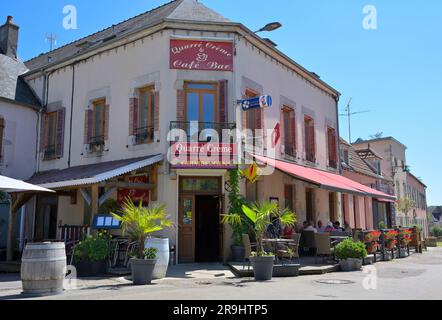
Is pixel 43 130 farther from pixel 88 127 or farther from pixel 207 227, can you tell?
pixel 207 227

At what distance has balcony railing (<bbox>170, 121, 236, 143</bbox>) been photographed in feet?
39.9

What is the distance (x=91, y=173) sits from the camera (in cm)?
1186

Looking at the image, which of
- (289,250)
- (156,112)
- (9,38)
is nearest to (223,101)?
(156,112)

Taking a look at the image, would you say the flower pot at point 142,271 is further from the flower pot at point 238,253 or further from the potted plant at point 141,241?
the flower pot at point 238,253

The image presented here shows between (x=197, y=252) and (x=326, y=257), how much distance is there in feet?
12.7

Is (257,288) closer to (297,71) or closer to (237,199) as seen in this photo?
(237,199)

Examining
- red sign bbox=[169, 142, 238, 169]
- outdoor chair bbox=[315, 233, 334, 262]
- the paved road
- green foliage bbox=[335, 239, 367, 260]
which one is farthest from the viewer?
outdoor chair bbox=[315, 233, 334, 262]

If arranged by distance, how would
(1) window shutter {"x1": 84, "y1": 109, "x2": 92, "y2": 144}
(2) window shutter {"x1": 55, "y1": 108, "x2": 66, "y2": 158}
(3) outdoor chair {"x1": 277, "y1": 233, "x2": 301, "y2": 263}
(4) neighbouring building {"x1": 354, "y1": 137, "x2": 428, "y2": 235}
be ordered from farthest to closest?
(4) neighbouring building {"x1": 354, "y1": 137, "x2": 428, "y2": 235}, (2) window shutter {"x1": 55, "y1": 108, "x2": 66, "y2": 158}, (1) window shutter {"x1": 84, "y1": 109, "x2": 92, "y2": 144}, (3) outdoor chair {"x1": 277, "y1": 233, "x2": 301, "y2": 263}

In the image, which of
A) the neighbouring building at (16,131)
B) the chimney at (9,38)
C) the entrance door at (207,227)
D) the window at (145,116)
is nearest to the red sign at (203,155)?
the window at (145,116)

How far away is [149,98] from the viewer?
43.3ft

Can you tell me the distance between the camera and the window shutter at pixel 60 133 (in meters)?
15.2

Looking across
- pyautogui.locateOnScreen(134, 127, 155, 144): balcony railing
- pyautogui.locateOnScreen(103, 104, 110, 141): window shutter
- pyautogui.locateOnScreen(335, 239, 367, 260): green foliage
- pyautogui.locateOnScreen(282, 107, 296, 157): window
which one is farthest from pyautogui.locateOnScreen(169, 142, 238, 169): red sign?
pyautogui.locateOnScreen(282, 107, 296, 157): window

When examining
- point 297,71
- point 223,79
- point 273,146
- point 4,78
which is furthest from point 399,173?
point 4,78

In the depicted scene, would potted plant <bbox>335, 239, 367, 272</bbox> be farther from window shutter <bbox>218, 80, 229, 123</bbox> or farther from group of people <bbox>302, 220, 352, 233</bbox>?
window shutter <bbox>218, 80, 229, 123</bbox>
